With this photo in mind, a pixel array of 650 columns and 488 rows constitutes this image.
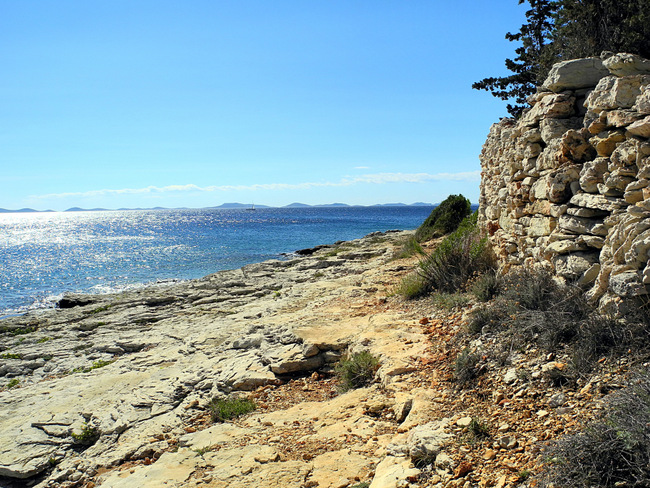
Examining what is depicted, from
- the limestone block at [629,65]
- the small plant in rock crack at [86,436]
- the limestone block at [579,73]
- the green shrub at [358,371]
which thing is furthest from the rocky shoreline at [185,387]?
the limestone block at [579,73]

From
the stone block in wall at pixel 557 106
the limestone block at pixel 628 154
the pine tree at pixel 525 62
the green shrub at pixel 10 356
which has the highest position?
the pine tree at pixel 525 62

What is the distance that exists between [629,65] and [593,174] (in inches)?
47.6

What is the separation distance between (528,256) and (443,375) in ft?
8.47

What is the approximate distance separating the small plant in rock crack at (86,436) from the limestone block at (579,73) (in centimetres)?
818

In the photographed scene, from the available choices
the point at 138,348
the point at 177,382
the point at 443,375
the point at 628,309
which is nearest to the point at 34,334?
the point at 138,348

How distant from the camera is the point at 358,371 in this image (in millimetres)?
5898

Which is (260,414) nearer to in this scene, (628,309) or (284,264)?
(628,309)

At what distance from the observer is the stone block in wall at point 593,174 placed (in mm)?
4801

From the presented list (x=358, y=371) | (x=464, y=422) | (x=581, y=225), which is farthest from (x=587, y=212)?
(x=358, y=371)

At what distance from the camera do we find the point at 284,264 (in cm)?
2233

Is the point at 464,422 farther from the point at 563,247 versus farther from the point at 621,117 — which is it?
the point at 621,117

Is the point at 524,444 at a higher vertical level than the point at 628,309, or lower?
lower

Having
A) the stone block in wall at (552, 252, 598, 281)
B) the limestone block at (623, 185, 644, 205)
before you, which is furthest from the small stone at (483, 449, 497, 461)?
the limestone block at (623, 185, 644, 205)

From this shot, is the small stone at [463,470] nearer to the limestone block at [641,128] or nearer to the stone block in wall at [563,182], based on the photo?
the limestone block at [641,128]
